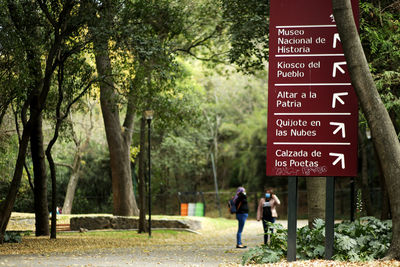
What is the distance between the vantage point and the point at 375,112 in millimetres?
9750

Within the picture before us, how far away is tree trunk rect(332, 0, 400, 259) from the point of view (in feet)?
31.7

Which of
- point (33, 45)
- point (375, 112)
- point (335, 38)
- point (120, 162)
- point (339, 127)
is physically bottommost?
point (120, 162)

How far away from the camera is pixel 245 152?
46.2m

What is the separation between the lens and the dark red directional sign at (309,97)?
10352 mm

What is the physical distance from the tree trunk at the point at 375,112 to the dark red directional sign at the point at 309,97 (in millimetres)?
516

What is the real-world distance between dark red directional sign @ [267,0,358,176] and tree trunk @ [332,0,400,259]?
1.69ft

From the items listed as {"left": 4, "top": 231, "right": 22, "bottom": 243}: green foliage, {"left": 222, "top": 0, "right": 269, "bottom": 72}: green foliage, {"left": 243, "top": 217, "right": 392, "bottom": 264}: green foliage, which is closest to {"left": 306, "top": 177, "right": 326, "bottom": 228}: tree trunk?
{"left": 243, "top": 217, "right": 392, "bottom": 264}: green foliage

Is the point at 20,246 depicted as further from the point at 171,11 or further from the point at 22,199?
the point at 22,199

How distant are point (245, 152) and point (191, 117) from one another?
20.9m

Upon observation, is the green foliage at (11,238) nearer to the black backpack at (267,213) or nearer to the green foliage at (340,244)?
the black backpack at (267,213)

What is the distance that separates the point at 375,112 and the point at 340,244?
229cm

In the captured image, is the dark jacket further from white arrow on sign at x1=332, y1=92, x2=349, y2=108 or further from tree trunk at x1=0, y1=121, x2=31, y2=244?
white arrow on sign at x1=332, y1=92, x2=349, y2=108

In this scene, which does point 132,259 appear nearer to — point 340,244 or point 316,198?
point 340,244

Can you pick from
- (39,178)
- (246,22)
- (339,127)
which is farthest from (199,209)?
(339,127)
